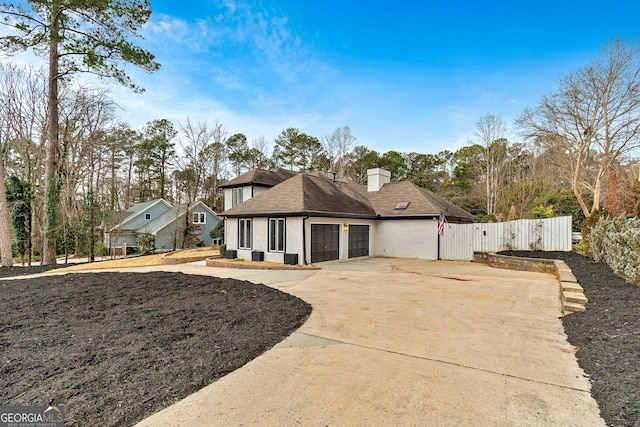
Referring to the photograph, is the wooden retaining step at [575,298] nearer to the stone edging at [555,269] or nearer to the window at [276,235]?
the stone edging at [555,269]

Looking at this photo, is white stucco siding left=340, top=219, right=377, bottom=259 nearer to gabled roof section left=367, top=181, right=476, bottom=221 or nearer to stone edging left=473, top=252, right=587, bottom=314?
gabled roof section left=367, top=181, right=476, bottom=221

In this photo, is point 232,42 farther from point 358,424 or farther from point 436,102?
point 358,424

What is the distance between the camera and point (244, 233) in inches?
567

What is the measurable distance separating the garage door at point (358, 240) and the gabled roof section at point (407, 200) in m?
1.38

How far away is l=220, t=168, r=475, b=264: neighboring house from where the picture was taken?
1299 centimetres

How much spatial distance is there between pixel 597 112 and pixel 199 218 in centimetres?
2600

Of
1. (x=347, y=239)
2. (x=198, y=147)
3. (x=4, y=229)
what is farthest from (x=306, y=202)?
(x=198, y=147)

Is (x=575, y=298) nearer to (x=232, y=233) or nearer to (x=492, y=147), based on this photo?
(x=232, y=233)

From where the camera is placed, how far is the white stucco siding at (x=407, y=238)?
14.9 m

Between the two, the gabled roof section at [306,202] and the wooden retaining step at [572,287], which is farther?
the gabled roof section at [306,202]

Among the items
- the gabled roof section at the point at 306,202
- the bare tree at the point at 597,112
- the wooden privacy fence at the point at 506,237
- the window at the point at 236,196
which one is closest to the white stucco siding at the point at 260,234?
the gabled roof section at the point at 306,202

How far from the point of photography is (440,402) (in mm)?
2531

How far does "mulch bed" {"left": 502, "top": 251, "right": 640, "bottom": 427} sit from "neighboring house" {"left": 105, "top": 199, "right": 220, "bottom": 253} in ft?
74.4

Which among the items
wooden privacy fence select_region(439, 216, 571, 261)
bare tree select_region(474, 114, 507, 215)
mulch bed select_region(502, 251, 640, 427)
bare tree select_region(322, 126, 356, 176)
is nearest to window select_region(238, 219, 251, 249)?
wooden privacy fence select_region(439, 216, 571, 261)
